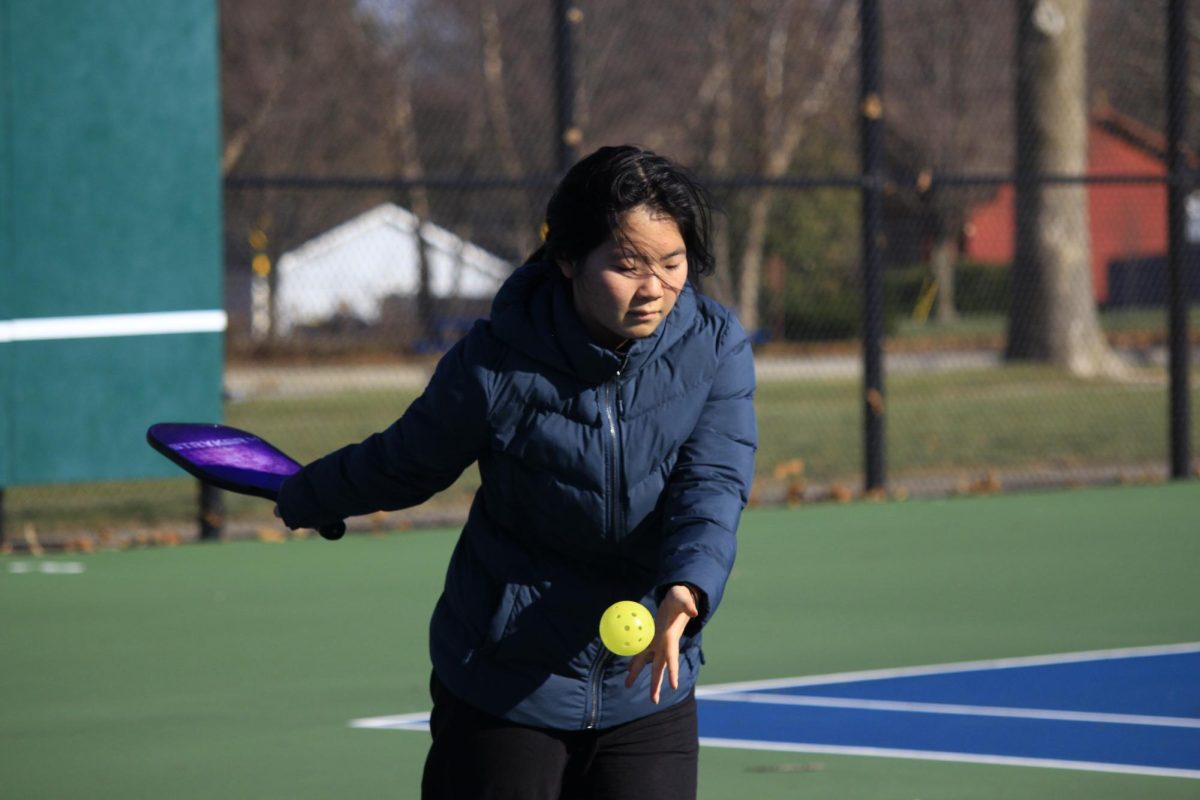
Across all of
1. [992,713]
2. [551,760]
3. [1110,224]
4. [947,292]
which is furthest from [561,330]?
[1110,224]

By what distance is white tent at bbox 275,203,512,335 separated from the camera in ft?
59.8

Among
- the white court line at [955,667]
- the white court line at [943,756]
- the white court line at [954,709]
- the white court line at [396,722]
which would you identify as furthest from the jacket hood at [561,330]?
the white court line at [955,667]

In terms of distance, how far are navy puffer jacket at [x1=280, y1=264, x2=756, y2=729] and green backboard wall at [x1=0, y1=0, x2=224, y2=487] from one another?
656cm

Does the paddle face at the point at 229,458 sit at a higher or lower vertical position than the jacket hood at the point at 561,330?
lower

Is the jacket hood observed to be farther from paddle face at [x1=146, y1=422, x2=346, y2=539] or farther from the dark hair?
paddle face at [x1=146, y1=422, x2=346, y2=539]

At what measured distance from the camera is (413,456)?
323 centimetres

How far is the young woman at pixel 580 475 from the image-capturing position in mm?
3129

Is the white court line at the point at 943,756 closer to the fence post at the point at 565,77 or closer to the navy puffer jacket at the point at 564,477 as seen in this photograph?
the navy puffer jacket at the point at 564,477

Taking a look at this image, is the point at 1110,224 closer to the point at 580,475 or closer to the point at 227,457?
the point at 227,457

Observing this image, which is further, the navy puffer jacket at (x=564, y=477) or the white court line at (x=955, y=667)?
the white court line at (x=955, y=667)

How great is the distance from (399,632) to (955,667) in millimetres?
2215

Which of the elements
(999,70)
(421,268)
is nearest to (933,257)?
(421,268)

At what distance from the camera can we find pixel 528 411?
125 inches

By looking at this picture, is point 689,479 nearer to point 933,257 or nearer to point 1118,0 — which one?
point 1118,0
